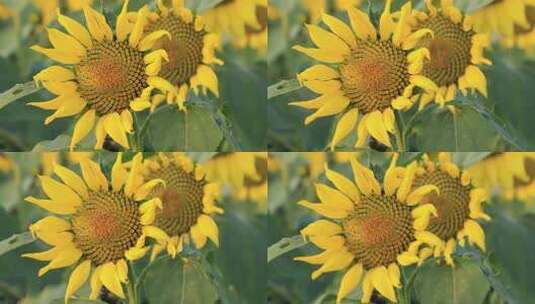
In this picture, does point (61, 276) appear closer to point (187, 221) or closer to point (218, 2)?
point (187, 221)

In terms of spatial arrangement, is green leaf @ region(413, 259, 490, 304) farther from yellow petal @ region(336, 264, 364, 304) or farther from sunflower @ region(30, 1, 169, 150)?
sunflower @ region(30, 1, 169, 150)

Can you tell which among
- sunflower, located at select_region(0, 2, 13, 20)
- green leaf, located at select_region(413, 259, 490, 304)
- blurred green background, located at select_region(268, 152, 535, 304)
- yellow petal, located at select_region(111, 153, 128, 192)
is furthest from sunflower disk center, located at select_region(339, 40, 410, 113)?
sunflower, located at select_region(0, 2, 13, 20)

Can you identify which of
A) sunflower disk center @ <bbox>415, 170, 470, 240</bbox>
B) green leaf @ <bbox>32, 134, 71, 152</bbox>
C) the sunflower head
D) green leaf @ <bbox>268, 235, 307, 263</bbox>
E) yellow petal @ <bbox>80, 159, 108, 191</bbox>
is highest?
the sunflower head

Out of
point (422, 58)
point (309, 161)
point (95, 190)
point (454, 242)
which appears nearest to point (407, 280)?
point (454, 242)

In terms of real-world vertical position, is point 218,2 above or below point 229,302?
above

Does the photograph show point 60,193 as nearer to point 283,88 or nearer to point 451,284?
point 283,88

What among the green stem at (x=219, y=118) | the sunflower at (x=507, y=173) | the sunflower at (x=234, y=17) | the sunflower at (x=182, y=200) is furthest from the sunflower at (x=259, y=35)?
the sunflower at (x=507, y=173)
